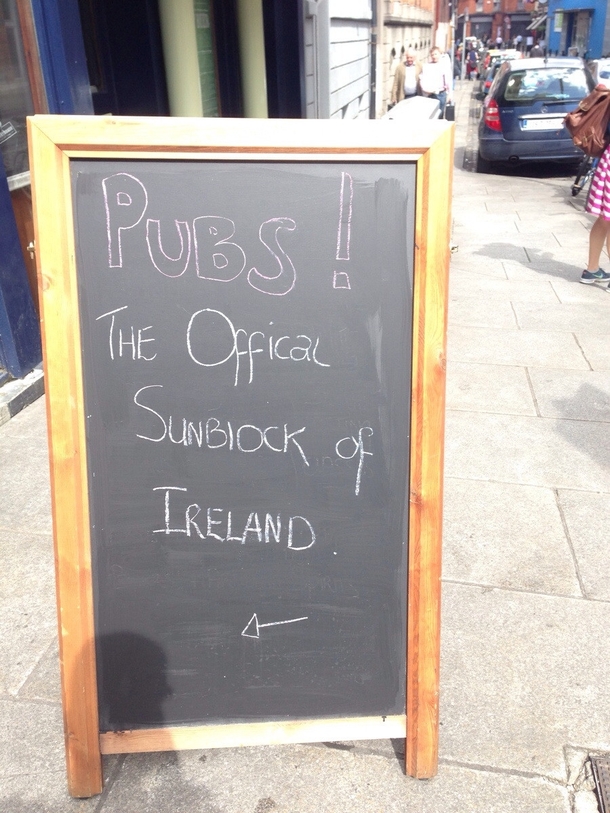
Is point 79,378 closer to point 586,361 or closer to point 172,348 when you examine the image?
point 172,348

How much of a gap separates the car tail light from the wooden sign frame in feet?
39.3

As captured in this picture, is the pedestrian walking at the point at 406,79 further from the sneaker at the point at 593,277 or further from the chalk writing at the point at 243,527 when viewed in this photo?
the chalk writing at the point at 243,527

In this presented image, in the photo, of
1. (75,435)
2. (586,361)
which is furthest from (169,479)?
(586,361)

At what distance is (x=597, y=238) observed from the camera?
7.30m

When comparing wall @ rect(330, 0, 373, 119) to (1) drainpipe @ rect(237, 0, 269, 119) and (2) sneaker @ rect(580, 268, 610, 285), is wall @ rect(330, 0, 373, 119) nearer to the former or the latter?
(1) drainpipe @ rect(237, 0, 269, 119)

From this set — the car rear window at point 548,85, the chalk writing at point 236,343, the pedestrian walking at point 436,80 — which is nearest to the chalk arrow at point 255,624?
the chalk writing at point 236,343

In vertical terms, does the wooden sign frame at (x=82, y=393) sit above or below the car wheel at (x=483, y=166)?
above

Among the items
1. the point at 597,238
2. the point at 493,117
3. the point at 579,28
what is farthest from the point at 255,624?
the point at 579,28

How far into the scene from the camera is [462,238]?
962 centimetres

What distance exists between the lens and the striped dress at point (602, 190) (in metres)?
6.71

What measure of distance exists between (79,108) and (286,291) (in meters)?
3.79

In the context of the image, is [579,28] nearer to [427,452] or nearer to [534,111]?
[534,111]

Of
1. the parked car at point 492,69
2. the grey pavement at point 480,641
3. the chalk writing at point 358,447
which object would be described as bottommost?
the parked car at point 492,69

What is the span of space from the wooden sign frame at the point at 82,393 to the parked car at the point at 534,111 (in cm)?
1180
